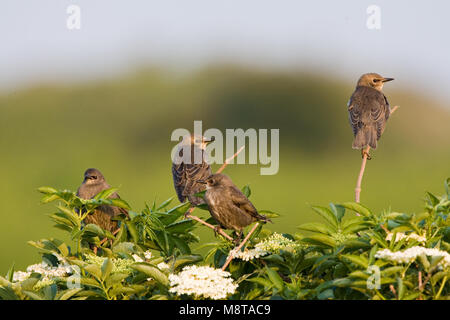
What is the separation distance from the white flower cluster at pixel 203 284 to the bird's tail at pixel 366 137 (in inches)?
108

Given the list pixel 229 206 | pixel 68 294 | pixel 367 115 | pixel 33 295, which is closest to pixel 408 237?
pixel 229 206

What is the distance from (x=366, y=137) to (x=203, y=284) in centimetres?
291

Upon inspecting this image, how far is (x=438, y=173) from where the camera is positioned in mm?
14219

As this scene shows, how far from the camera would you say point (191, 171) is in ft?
17.9

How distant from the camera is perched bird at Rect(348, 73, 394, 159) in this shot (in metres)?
4.71

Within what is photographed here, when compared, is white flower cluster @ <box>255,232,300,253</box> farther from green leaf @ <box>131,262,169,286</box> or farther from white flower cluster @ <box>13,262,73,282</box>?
white flower cluster @ <box>13,262,73,282</box>

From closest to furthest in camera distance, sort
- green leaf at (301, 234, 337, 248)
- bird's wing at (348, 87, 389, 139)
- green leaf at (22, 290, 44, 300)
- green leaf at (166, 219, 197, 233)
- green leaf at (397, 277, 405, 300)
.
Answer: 1. green leaf at (397, 277, 405, 300)
2. green leaf at (22, 290, 44, 300)
3. green leaf at (301, 234, 337, 248)
4. green leaf at (166, 219, 197, 233)
5. bird's wing at (348, 87, 389, 139)

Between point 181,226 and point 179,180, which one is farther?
point 179,180

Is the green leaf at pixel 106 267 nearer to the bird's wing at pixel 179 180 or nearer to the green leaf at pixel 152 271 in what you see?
the green leaf at pixel 152 271

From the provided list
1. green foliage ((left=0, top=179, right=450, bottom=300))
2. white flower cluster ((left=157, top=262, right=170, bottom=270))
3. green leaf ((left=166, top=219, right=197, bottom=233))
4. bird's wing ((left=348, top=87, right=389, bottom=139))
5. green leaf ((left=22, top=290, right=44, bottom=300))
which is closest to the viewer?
green foliage ((left=0, top=179, right=450, bottom=300))

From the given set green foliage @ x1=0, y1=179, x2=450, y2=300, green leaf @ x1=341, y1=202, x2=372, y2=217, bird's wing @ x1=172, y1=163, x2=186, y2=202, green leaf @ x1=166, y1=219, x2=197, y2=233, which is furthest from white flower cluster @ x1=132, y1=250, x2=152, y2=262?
bird's wing @ x1=172, y1=163, x2=186, y2=202

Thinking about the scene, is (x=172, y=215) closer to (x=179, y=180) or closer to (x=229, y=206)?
(x=229, y=206)

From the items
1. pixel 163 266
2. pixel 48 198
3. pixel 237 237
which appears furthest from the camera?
pixel 237 237
